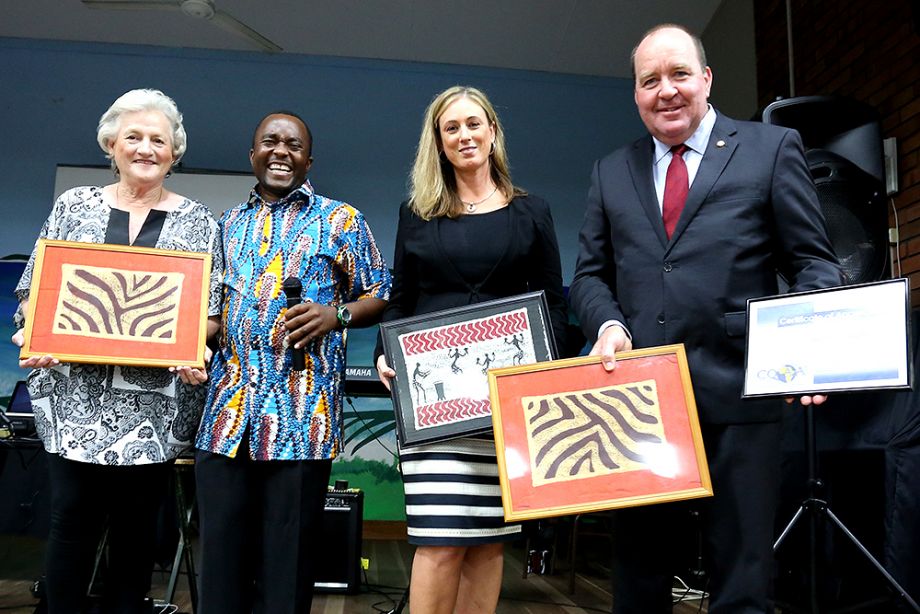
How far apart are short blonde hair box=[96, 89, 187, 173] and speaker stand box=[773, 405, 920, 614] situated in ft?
6.50

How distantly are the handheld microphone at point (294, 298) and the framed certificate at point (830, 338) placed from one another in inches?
35.8

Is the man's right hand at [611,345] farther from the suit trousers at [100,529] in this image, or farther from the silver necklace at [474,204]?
the suit trousers at [100,529]

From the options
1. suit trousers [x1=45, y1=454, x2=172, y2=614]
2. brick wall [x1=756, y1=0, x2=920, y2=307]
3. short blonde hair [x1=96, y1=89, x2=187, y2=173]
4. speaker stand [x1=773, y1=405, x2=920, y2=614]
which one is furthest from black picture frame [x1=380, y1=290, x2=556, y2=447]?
brick wall [x1=756, y1=0, x2=920, y2=307]

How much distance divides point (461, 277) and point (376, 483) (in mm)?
4586

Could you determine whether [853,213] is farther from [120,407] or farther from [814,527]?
[120,407]

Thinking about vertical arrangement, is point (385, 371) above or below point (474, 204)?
below

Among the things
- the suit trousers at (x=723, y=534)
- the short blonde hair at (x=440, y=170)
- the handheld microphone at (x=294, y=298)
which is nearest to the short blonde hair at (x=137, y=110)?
the handheld microphone at (x=294, y=298)

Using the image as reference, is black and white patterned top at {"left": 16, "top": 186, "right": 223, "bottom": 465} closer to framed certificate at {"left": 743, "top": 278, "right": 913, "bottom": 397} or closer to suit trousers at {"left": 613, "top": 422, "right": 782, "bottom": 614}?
suit trousers at {"left": 613, "top": 422, "right": 782, "bottom": 614}

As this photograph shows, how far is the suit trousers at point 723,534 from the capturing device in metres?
1.31

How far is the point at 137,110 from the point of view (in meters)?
1.89

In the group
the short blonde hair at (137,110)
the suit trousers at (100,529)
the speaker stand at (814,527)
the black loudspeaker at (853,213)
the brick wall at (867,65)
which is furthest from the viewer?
the brick wall at (867,65)

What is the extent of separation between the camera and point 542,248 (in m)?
1.89

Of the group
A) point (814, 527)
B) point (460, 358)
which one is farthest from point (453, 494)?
point (814, 527)

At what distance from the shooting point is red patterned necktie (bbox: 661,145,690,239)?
1493mm
